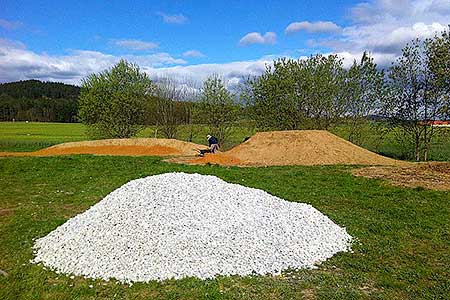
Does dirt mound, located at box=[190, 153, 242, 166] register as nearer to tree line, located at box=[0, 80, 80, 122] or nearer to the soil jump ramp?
the soil jump ramp

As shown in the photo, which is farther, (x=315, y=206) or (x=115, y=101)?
(x=115, y=101)

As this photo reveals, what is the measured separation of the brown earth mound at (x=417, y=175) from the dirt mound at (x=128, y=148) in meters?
9.51

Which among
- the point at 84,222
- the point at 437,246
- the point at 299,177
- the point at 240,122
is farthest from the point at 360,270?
the point at 240,122

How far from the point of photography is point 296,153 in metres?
16.4

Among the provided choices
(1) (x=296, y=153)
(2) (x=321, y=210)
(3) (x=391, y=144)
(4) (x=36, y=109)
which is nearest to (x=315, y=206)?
(2) (x=321, y=210)

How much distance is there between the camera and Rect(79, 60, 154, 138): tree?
2423 centimetres

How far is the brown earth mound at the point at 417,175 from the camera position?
405 inches

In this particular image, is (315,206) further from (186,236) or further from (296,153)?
(296,153)

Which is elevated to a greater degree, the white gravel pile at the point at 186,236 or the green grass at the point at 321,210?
the white gravel pile at the point at 186,236

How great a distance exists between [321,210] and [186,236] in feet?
11.9

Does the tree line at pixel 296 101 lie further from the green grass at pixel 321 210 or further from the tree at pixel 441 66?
the green grass at pixel 321 210

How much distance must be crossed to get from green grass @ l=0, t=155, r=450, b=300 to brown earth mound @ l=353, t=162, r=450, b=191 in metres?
0.62

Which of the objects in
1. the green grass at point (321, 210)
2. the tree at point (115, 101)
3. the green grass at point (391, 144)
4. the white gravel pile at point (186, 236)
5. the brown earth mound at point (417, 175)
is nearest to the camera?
the green grass at point (321, 210)

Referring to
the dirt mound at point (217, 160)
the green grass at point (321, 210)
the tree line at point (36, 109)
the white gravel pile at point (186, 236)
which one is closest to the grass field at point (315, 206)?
the green grass at point (321, 210)
